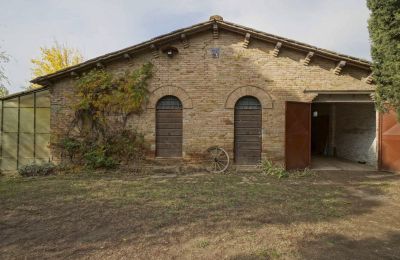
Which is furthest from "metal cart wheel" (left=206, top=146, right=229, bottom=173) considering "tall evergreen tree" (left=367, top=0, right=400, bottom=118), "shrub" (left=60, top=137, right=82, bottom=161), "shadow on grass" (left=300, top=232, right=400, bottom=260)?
"shadow on grass" (left=300, top=232, right=400, bottom=260)

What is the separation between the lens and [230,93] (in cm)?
1040

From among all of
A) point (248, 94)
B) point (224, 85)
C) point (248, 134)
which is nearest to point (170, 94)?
point (224, 85)

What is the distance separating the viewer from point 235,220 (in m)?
5.13

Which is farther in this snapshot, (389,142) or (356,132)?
(356,132)

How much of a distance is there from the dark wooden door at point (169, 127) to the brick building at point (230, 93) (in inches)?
1.5

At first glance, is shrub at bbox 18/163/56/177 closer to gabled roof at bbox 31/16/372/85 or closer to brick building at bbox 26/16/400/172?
brick building at bbox 26/16/400/172

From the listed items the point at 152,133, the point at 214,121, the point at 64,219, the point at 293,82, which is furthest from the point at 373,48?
the point at 64,219

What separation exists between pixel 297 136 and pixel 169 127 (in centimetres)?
472

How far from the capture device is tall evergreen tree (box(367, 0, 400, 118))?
7.24 meters

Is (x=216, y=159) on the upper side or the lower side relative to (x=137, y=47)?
lower

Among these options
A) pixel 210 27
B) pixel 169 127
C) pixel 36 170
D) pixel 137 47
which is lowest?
pixel 36 170

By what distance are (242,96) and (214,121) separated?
1.37 metres

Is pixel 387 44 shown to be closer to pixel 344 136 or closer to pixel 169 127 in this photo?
pixel 169 127

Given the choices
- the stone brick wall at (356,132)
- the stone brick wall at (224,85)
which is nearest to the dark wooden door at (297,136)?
the stone brick wall at (224,85)
